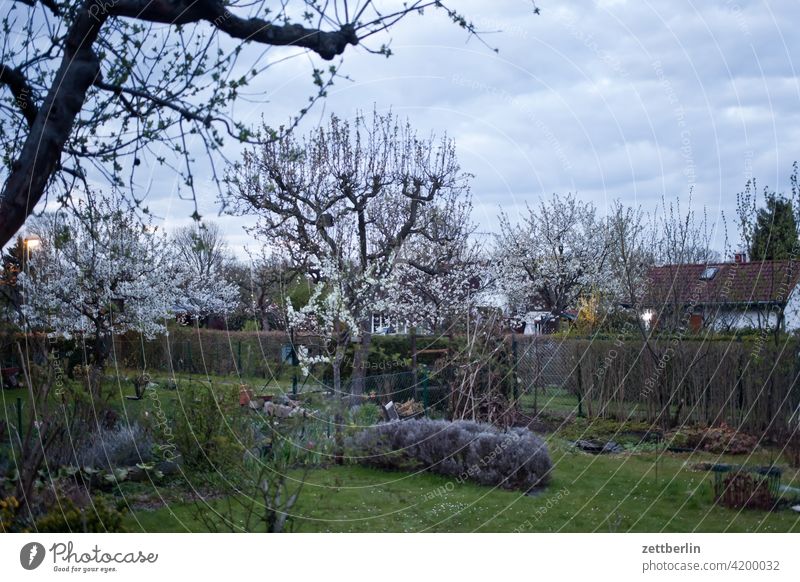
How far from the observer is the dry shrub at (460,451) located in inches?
245

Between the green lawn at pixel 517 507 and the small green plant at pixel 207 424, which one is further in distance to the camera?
the small green plant at pixel 207 424

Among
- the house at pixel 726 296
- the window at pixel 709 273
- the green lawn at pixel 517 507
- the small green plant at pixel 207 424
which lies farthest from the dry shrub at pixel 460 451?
the window at pixel 709 273

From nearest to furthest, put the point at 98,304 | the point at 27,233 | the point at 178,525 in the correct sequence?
1. the point at 178,525
2. the point at 27,233
3. the point at 98,304

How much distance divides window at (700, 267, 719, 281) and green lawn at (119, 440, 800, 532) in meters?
2.34

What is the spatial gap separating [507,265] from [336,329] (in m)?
9.66

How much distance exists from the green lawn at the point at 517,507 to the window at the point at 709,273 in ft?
7.69

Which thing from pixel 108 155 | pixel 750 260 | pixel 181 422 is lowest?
pixel 181 422

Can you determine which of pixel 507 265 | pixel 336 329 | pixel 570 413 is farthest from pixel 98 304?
pixel 507 265

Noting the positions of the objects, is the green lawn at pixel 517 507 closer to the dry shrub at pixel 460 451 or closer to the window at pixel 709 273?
the dry shrub at pixel 460 451

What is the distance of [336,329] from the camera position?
8133 mm

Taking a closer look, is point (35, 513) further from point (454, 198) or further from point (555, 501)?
point (454, 198)

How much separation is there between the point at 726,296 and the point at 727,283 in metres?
1.22

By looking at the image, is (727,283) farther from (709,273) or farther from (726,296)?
(709,273)

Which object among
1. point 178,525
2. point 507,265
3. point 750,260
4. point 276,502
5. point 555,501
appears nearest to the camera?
point 276,502
